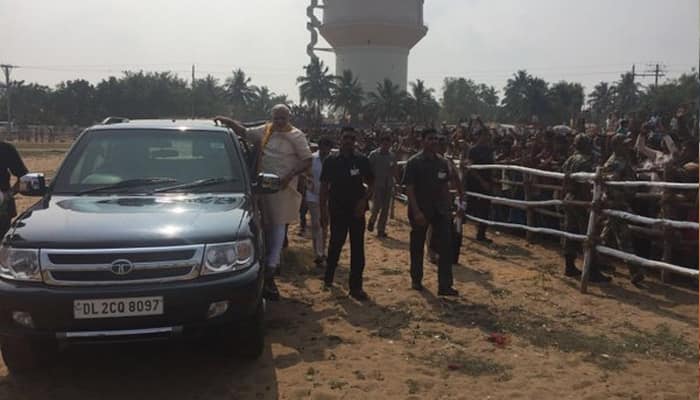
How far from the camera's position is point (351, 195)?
6906 mm

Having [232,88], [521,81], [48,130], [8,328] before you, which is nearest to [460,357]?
[8,328]

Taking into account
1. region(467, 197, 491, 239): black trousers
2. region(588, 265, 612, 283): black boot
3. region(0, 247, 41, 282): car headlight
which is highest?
region(0, 247, 41, 282): car headlight

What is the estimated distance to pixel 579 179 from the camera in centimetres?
770

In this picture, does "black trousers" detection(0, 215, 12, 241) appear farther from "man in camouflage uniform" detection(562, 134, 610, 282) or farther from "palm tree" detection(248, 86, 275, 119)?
"palm tree" detection(248, 86, 275, 119)

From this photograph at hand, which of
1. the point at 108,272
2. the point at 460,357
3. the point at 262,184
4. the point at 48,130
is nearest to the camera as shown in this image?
the point at 108,272

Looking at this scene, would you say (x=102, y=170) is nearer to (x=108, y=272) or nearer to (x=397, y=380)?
(x=108, y=272)

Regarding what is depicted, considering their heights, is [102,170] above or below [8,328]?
above

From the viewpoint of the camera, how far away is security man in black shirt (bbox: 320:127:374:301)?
6.89 metres

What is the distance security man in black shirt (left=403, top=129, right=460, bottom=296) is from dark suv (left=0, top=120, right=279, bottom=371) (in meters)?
2.41

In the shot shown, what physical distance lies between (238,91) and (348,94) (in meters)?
24.9

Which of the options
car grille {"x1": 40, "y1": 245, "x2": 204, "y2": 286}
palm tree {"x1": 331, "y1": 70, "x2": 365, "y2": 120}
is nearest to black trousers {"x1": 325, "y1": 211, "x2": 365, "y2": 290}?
car grille {"x1": 40, "y1": 245, "x2": 204, "y2": 286}

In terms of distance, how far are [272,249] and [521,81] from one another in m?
82.4

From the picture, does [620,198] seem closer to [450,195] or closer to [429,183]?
[450,195]

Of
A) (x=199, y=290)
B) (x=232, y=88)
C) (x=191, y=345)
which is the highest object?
(x=232, y=88)
